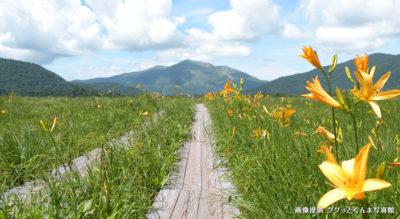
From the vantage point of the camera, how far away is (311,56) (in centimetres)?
99

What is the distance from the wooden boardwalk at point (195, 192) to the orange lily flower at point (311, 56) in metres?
1.11

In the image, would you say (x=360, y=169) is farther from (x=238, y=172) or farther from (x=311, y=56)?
(x=238, y=172)

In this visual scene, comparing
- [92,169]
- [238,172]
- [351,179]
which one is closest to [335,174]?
[351,179]

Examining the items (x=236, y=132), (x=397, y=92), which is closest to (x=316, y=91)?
(x=397, y=92)

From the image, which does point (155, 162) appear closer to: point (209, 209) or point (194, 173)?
point (194, 173)

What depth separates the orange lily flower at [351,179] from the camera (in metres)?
0.61

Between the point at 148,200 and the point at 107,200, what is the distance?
0.41 m

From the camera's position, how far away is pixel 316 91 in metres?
0.74

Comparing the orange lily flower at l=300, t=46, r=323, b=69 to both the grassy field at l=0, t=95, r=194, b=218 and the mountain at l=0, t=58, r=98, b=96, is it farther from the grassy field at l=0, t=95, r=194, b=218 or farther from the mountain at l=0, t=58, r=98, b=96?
the mountain at l=0, t=58, r=98, b=96

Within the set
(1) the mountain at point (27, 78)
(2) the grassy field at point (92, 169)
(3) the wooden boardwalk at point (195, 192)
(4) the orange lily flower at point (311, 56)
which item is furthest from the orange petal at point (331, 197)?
(1) the mountain at point (27, 78)

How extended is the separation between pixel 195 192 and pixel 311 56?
1561 mm

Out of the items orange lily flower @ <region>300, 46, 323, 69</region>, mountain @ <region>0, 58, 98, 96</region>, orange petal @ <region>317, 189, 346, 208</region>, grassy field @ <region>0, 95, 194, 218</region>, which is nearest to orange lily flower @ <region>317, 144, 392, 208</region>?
orange petal @ <region>317, 189, 346, 208</region>

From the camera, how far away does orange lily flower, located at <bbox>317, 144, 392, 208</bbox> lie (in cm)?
61

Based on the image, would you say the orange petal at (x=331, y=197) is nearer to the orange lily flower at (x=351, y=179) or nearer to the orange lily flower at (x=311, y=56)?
the orange lily flower at (x=351, y=179)
